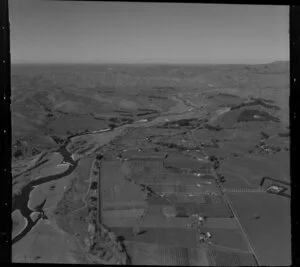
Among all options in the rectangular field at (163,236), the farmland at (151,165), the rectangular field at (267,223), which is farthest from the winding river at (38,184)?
the rectangular field at (267,223)

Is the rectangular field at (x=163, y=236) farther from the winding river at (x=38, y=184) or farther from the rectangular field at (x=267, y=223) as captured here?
the winding river at (x=38, y=184)

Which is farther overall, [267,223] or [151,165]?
[151,165]

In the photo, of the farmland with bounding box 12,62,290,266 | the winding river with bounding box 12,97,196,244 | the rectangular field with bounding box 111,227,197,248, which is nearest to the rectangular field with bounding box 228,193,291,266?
the farmland with bounding box 12,62,290,266

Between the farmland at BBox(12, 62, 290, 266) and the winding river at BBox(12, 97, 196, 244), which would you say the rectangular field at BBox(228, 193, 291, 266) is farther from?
the winding river at BBox(12, 97, 196, 244)

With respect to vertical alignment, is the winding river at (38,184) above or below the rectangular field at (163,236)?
above

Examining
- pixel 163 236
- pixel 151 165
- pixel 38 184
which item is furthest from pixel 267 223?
pixel 38 184

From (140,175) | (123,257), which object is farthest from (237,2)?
(123,257)

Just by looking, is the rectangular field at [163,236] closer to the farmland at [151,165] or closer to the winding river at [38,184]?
the farmland at [151,165]

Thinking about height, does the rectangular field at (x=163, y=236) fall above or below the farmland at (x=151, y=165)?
below

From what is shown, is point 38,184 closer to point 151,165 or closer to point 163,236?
point 151,165

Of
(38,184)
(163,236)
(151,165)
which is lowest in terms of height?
(163,236)
